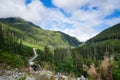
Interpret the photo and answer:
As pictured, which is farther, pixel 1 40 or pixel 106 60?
pixel 1 40

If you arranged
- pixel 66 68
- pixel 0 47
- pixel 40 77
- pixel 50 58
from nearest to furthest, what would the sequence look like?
1. pixel 40 77
2. pixel 66 68
3. pixel 0 47
4. pixel 50 58

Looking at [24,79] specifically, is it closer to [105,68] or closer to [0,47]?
[105,68]

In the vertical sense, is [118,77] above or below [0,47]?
below

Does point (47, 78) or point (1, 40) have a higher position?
point (1, 40)

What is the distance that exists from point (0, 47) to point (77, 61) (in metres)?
44.1

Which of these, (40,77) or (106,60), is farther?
(40,77)

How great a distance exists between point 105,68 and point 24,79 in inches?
583

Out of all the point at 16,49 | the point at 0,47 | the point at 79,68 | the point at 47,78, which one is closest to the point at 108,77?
the point at 47,78

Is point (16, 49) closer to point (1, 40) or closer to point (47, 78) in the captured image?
point (1, 40)

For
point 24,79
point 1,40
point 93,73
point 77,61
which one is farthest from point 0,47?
point 93,73

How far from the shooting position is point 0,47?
12400 centimetres

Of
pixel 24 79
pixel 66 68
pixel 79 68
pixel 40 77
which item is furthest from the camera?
pixel 79 68

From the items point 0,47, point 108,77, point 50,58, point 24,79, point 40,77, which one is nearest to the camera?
point 108,77

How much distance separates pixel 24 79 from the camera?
→ 78.1 feet
